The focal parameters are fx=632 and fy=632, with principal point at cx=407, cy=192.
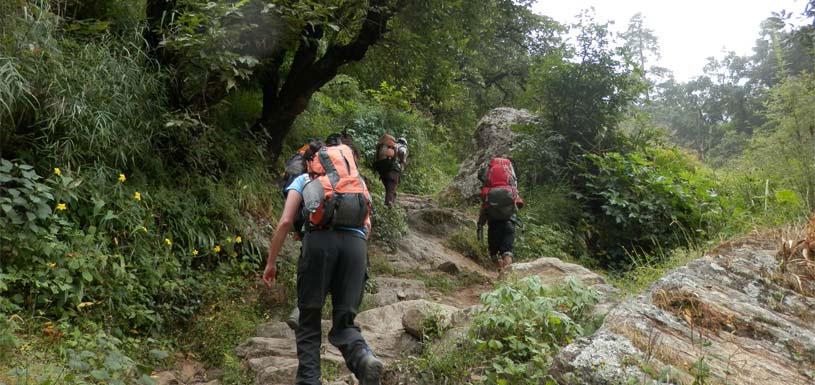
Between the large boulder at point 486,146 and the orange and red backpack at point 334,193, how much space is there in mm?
10420

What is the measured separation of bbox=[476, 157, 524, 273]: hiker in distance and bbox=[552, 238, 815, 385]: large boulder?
4.11 m

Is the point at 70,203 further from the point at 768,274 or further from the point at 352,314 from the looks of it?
the point at 768,274

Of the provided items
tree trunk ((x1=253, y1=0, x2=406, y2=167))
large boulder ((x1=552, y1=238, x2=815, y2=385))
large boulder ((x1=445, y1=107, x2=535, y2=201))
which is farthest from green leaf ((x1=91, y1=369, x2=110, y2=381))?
large boulder ((x1=445, y1=107, x2=535, y2=201))

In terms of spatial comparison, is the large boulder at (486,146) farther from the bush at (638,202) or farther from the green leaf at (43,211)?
the green leaf at (43,211)

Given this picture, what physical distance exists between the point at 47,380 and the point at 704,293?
4220mm

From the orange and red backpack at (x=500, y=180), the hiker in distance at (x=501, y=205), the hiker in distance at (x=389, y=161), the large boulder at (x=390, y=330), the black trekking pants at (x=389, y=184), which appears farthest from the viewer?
the black trekking pants at (x=389, y=184)

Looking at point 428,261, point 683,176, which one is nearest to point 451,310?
point 428,261

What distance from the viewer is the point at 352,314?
14.1ft

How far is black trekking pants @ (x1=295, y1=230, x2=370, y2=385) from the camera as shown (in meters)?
4.18

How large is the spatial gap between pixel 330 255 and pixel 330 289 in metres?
0.30

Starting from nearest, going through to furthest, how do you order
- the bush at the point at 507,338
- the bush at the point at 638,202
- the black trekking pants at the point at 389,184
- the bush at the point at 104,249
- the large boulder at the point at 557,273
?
the bush at the point at 507,338 < the bush at the point at 104,249 < the large boulder at the point at 557,273 < the bush at the point at 638,202 < the black trekking pants at the point at 389,184

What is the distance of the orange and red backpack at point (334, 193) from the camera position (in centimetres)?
416

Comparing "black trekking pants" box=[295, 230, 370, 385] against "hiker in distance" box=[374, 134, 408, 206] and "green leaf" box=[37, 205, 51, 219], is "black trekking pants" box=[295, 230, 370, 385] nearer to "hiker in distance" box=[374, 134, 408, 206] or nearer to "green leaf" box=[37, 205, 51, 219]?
"green leaf" box=[37, 205, 51, 219]

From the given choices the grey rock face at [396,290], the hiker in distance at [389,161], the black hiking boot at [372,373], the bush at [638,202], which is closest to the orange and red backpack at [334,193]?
the black hiking boot at [372,373]
